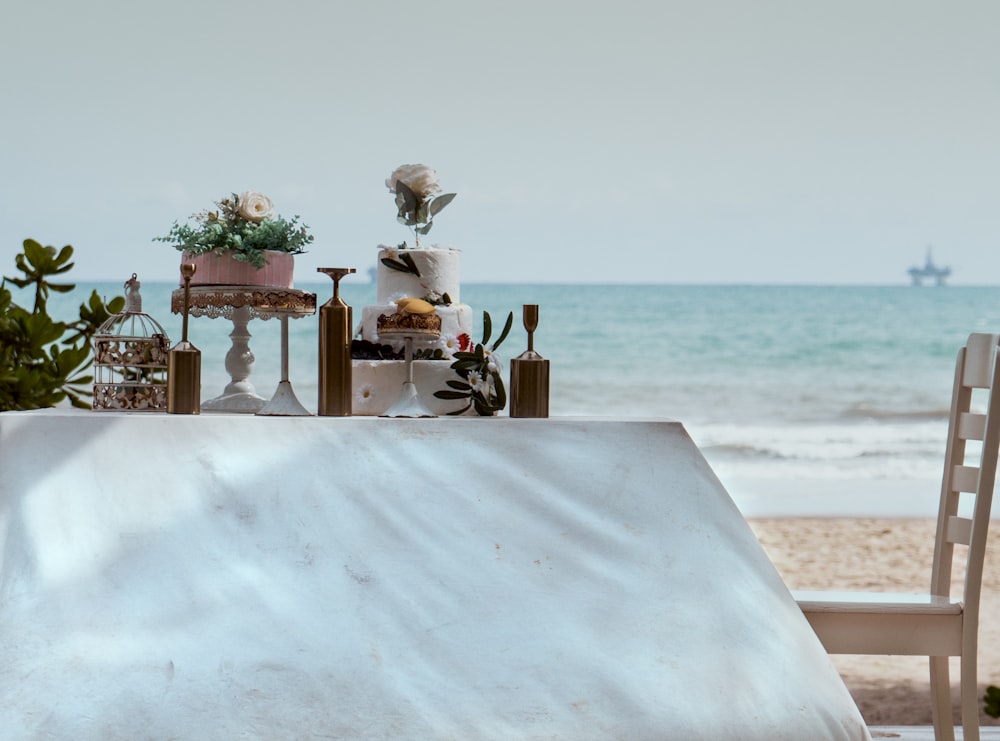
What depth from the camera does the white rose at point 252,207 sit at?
78.2 inches

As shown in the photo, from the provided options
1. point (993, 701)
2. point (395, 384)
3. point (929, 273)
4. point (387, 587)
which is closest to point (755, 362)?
point (929, 273)

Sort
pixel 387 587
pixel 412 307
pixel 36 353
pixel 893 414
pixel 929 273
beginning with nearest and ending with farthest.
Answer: pixel 387 587 < pixel 412 307 < pixel 36 353 < pixel 893 414 < pixel 929 273

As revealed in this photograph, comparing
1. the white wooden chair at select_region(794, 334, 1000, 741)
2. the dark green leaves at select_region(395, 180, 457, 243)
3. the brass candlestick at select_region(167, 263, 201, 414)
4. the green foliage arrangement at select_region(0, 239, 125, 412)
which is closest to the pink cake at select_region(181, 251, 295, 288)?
the brass candlestick at select_region(167, 263, 201, 414)

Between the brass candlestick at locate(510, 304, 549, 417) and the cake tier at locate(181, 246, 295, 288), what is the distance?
41 centimetres

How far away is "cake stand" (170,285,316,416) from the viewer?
1.92 metres

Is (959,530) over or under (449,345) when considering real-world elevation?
under

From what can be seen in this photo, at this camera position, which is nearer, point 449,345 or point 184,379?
point 184,379

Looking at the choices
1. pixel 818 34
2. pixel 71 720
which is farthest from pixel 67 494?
pixel 818 34

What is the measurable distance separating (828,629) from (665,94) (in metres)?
13.3

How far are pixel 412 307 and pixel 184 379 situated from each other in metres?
0.36

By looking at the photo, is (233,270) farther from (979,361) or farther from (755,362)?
(755,362)

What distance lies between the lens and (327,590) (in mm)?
1607

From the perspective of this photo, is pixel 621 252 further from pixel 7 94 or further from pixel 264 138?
pixel 7 94

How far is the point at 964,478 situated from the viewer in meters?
2.34
